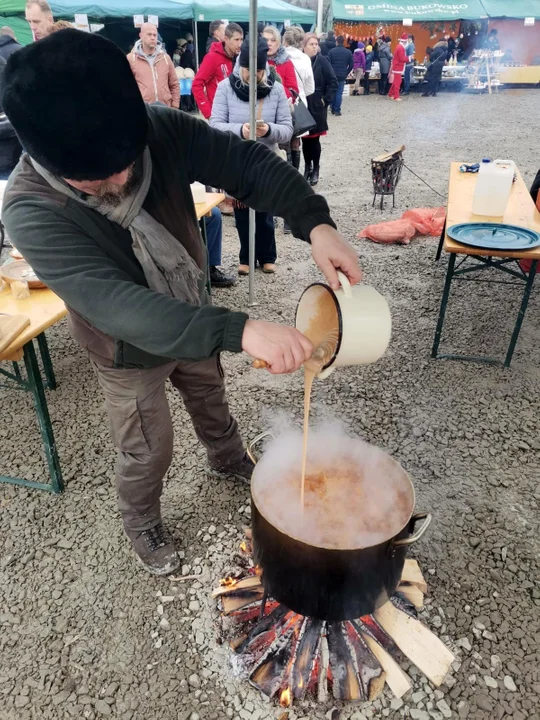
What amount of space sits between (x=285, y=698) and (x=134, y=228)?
1726mm

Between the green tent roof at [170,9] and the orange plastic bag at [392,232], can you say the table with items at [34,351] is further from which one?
the green tent roof at [170,9]

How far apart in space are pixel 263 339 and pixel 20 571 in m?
1.86

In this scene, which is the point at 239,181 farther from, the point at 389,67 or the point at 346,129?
the point at 389,67

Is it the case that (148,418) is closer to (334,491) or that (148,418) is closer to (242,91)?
(334,491)

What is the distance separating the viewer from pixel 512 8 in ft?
76.8

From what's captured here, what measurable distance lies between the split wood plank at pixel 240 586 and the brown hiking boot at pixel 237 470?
690mm

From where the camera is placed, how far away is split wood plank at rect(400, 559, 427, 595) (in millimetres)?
2148

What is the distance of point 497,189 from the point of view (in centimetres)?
376

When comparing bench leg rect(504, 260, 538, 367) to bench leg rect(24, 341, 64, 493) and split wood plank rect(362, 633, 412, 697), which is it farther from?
bench leg rect(24, 341, 64, 493)

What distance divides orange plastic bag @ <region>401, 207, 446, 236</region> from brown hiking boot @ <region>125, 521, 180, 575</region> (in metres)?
5.02

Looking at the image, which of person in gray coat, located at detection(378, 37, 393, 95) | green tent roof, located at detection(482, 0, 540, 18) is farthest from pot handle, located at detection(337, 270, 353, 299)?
green tent roof, located at detection(482, 0, 540, 18)

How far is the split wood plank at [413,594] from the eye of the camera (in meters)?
2.13

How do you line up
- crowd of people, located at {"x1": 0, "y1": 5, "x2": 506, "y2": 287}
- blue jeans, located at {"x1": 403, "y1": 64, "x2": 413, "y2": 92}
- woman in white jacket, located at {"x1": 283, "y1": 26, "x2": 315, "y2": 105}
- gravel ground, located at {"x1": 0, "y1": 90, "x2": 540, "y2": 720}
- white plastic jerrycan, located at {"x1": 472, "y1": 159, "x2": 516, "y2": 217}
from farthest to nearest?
1. blue jeans, located at {"x1": 403, "y1": 64, "x2": 413, "y2": 92}
2. woman in white jacket, located at {"x1": 283, "y1": 26, "x2": 315, "y2": 105}
3. crowd of people, located at {"x1": 0, "y1": 5, "x2": 506, "y2": 287}
4. white plastic jerrycan, located at {"x1": 472, "y1": 159, "x2": 516, "y2": 217}
5. gravel ground, located at {"x1": 0, "y1": 90, "x2": 540, "y2": 720}

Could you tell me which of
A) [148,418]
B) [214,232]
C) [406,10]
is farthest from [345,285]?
[406,10]
